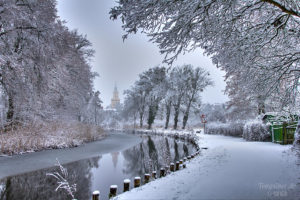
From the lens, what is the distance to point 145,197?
159 inches

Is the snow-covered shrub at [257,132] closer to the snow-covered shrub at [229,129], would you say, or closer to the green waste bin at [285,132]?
the green waste bin at [285,132]

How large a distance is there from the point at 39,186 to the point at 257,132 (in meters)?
13.6

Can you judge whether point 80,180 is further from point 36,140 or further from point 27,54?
point 27,54

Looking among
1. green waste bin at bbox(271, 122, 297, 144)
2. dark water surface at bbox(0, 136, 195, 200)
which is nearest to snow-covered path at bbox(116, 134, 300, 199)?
dark water surface at bbox(0, 136, 195, 200)

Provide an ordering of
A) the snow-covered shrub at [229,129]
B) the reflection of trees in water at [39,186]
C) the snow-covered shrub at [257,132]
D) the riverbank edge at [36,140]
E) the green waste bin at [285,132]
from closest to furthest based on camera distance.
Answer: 1. the reflection of trees in water at [39,186]
2. the riverbank edge at [36,140]
3. the green waste bin at [285,132]
4. the snow-covered shrub at [257,132]
5. the snow-covered shrub at [229,129]

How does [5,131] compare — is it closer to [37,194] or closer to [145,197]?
[37,194]

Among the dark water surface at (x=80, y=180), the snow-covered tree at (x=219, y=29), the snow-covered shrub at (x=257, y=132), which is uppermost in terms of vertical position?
the snow-covered tree at (x=219, y=29)

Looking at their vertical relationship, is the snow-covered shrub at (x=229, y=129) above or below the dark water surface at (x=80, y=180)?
above

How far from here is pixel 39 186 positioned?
6.32 metres

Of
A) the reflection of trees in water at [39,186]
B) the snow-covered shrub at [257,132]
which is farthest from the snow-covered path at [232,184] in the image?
the snow-covered shrub at [257,132]

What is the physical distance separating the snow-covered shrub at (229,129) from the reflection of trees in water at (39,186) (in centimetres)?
1545

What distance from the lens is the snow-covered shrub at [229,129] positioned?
60.7 feet

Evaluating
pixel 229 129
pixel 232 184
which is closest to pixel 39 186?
pixel 232 184

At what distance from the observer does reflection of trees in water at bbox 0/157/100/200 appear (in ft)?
18.3
